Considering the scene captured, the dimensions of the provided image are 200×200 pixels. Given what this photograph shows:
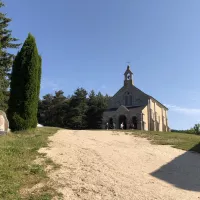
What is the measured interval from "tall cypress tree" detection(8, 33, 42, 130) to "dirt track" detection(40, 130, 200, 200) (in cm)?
517

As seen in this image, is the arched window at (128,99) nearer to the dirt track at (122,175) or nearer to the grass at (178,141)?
the grass at (178,141)

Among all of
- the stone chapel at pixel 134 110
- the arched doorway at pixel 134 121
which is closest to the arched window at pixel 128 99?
the stone chapel at pixel 134 110

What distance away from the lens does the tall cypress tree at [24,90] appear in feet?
54.9

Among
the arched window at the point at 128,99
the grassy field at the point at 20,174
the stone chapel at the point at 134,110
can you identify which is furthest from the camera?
the arched window at the point at 128,99

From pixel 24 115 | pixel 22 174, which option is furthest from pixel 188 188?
pixel 24 115

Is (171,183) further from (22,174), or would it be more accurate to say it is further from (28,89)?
(28,89)

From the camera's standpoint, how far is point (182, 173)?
10.1 metres

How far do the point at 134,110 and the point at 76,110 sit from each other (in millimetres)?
19628

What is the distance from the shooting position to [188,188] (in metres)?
8.13

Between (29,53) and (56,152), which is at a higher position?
(29,53)

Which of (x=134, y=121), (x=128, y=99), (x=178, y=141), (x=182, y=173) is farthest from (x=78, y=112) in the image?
(x=182, y=173)

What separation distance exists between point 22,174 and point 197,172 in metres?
7.79

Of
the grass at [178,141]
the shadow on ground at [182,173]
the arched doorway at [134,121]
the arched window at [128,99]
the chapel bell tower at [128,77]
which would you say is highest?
the chapel bell tower at [128,77]

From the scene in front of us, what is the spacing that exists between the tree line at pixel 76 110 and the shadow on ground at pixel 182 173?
4348 centimetres
